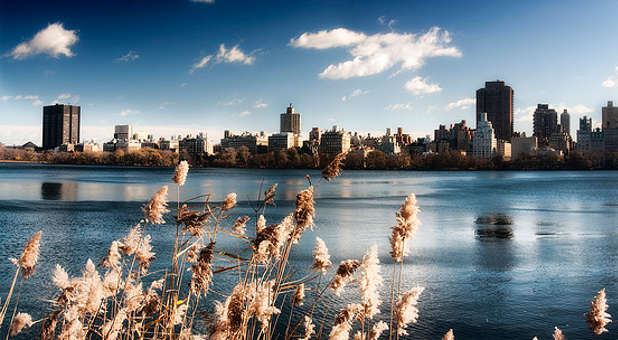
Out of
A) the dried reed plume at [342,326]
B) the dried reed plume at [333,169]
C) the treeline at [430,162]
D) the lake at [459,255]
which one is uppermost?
the treeline at [430,162]

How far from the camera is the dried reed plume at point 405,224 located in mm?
2713

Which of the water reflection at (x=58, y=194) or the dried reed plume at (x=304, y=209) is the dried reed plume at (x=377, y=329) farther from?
the water reflection at (x=58, y=194)

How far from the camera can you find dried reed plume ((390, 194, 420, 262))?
2.71 meters

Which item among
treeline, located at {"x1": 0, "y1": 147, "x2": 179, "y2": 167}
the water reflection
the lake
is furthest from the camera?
treeline, located at {"x1": 0, "y1": 147, "x2": 179, "y2": 167}

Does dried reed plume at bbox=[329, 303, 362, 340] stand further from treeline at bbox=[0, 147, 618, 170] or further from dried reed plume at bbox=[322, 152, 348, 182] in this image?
treeline at bbox=[0, 147, 618, 170]

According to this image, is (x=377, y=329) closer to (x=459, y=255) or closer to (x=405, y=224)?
(x=405, y=224)

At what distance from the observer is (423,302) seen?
1107 centimetres

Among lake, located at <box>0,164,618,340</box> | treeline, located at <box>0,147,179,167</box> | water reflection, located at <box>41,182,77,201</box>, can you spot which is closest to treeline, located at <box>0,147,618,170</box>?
treeline, located at <box>0,147,179,167</box>

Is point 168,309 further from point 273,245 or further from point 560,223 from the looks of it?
point 560,223

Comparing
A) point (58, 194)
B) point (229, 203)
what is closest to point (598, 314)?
point (229, 203)

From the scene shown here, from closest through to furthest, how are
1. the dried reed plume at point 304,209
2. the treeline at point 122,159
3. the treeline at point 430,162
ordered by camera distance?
the dried reed plume at point 304,209 < the treeline at point 430,162 < the treeline at point 122,159

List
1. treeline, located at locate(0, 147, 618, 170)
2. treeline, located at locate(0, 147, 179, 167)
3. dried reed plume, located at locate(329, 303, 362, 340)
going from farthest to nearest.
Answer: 1. treeline, located at locate(0, 147, 179, 167)
2. treeline, located at locate(0, 147, 618, 170)
3. dried reed plume, located at locate(329, 303, 362, 340)

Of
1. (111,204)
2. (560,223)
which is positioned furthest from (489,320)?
(111,204)

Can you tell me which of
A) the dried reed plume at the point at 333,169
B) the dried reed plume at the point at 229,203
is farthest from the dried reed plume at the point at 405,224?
the dried reed plume at the point at 229,203
